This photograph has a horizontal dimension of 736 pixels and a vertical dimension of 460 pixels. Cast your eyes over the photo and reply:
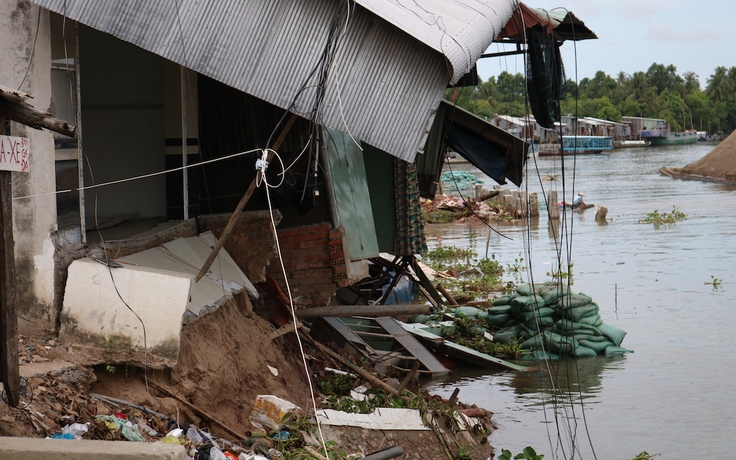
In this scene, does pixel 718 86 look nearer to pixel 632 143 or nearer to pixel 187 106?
pixel 632 143

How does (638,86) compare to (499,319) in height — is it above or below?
above

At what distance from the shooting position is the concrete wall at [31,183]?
637 cm

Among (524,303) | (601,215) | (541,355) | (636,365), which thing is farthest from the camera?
(601,215)

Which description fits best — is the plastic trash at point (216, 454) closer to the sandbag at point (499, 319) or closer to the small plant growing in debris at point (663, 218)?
the sandbag at point (499, 319)

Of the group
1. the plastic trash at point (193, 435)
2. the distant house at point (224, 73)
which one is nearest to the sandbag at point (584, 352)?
the distant house at point (224, 73)

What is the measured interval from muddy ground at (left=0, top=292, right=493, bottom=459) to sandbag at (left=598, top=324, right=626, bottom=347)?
202 inches

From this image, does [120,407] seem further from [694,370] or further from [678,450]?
[694,370]

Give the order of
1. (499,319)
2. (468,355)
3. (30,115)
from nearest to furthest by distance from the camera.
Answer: (30,115)
(468,355)
(499,319)

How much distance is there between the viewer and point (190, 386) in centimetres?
643

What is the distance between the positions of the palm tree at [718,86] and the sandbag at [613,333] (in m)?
127

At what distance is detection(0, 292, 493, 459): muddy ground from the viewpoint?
17.9 feet

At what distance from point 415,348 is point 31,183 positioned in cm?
628

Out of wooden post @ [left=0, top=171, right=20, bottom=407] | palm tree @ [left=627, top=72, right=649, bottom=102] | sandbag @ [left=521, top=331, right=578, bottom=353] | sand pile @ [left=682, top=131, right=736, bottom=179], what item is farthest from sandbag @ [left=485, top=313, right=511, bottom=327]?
palm tree @ [left=627, top=72, right=649, bottom=102]

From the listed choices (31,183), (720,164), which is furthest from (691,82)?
(31,183)
